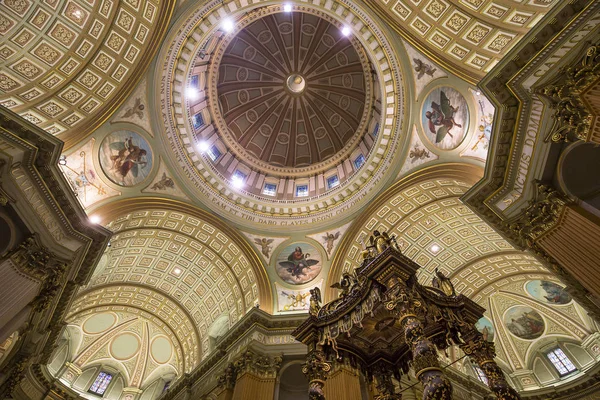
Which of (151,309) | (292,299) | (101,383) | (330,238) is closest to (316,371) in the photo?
(292,299)

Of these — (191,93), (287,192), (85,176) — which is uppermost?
(191,93)

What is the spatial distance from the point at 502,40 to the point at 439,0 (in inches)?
91.5

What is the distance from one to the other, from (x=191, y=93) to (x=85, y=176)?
6733mm

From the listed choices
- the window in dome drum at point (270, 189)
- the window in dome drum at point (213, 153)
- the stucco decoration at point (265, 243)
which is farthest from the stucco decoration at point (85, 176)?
the window in dome drum at point (270, 189)

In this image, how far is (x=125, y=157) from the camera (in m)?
15.7

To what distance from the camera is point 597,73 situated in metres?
7.89

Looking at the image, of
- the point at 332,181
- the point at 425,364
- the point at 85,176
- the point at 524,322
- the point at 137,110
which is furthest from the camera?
the point at 332,181

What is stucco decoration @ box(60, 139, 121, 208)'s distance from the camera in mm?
13906

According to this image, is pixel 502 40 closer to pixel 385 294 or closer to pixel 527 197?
pixel 527 197

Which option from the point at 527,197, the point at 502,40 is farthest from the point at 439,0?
the point at 527,197

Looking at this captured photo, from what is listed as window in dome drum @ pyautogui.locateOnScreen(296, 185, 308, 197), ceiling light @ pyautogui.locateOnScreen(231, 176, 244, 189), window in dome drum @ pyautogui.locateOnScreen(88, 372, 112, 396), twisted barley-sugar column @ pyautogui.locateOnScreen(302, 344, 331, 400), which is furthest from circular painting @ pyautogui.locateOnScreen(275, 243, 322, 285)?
window in dome drum @ pyautogui.locateOnScreen(88, 372, 112, 396)

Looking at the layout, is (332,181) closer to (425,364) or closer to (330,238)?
(330,238)

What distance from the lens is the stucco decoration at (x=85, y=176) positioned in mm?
13906

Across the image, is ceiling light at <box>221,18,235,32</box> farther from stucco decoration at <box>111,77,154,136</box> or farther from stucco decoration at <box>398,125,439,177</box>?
stucco decoration at <box>398,125,439,177</box>
